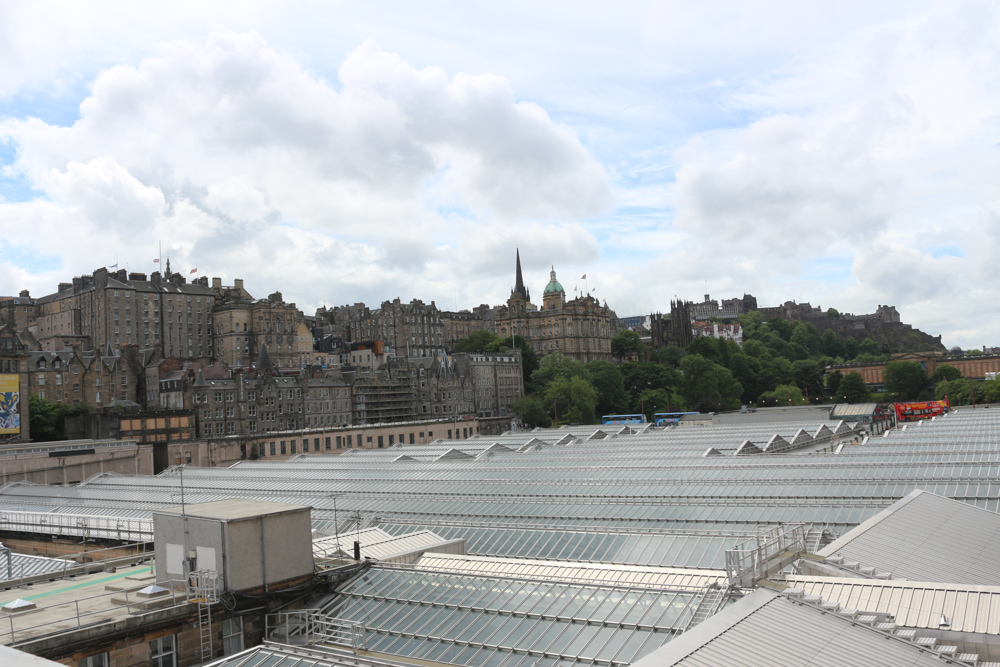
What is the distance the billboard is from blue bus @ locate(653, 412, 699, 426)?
10014 cm

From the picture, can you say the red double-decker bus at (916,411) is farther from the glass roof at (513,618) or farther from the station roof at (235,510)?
the station roof at (235,510)

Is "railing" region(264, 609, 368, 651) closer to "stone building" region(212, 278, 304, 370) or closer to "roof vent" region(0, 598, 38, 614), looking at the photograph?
"roof vent" region(0, 598, 38, 614)

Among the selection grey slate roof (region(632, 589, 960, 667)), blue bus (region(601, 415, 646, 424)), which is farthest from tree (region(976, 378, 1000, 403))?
grey slate roof (region(632, 589, 960, 667))

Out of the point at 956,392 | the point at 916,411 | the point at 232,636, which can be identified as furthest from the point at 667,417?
the point at 232,636

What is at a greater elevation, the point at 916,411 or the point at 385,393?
the point at 385,393

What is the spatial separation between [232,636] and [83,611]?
367cm

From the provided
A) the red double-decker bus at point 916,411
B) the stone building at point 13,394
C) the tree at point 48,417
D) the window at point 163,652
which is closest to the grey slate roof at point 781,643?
the window at point 163,652

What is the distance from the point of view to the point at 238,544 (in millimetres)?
21125

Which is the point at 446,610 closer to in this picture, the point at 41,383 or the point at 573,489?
the point at 573,489

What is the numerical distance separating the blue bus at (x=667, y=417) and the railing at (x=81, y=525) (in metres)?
112

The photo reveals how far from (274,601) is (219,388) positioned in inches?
4213

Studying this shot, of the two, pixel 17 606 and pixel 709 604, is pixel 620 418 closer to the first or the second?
pixel 709 604

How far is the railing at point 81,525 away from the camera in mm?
39438

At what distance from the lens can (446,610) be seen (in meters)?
21.0
